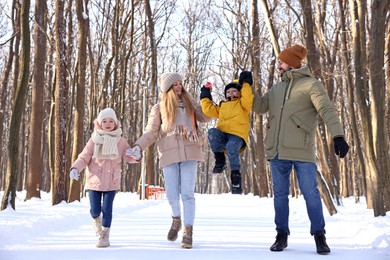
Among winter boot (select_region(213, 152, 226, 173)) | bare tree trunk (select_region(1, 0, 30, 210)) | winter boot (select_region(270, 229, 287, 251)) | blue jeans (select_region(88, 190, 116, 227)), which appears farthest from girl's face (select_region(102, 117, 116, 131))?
bare tree trunk (select_region(1, 0, 30, 210))

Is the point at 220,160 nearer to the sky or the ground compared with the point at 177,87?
nearer to the ground

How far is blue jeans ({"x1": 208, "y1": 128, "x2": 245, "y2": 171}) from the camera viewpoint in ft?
16.6

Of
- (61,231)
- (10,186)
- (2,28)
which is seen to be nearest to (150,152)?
(2,28)

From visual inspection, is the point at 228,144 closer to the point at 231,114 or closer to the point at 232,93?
the point at 231,114

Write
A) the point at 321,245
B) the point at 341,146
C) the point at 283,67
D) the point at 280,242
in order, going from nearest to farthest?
the point at 341,146, the point at 321,245, the point at 280,242, the point at 283,67

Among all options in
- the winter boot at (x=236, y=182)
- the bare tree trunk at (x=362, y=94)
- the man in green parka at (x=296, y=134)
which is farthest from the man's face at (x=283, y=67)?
the bare tree trunk at (x=362, y=94)

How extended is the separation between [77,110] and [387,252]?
10.3 m

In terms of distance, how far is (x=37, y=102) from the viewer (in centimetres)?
1522

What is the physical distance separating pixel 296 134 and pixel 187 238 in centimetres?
155

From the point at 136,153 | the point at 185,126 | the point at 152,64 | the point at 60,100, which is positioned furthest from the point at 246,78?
the point at 152,64

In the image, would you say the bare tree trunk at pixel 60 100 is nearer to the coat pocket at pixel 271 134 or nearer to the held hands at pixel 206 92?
the held hands at pixel 206 92

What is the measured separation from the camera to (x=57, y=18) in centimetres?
1182

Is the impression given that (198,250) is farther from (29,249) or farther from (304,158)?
(29,249)

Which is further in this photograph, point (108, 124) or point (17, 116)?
point (17, 116)
